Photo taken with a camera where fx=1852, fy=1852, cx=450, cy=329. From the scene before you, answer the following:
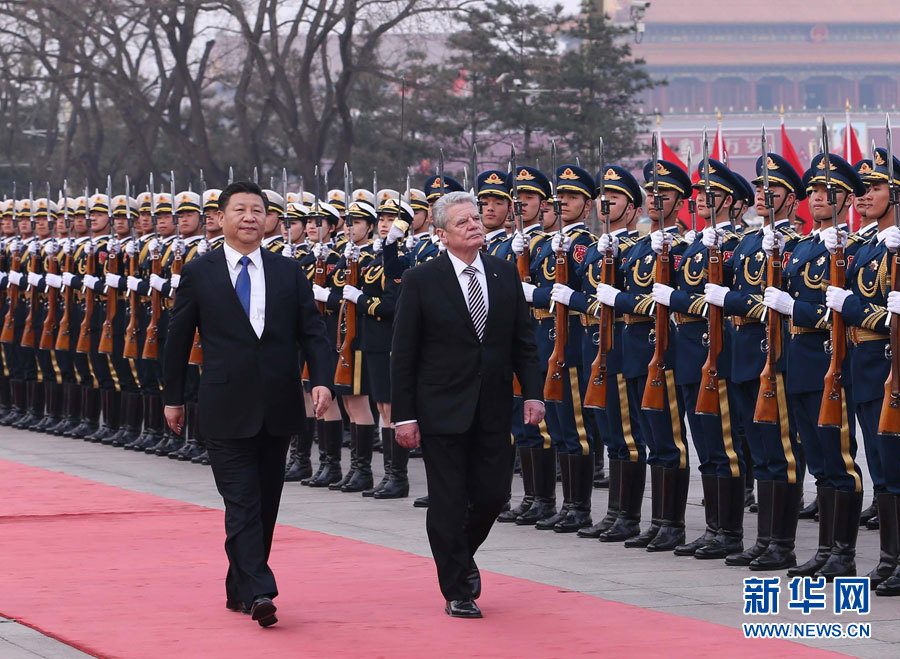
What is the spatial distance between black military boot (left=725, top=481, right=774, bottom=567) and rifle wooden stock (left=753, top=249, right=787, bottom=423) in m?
0.37

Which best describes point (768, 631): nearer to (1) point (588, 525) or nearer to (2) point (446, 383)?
(2) point (446, 383)

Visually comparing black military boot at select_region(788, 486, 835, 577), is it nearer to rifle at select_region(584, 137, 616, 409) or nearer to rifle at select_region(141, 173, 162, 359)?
rifle at select_region(584, 137, 616, 409)

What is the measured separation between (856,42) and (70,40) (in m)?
68.1

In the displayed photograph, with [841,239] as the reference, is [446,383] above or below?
below

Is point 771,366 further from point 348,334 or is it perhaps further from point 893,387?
point 348,334

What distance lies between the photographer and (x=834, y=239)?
784cm

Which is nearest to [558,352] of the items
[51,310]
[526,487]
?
[526,487]

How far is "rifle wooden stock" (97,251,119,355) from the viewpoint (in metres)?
14.5

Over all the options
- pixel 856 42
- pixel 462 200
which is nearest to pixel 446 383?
pixel 462 200

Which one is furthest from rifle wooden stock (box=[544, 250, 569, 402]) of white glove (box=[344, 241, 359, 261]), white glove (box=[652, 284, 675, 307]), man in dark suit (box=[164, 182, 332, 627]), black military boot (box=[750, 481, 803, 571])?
man in dark suit (box=[164, 182, 332, 627])

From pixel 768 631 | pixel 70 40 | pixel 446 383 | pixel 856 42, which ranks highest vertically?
pixel 856 42

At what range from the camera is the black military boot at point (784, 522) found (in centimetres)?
838

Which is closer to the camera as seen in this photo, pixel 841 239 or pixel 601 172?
pixel 841 239

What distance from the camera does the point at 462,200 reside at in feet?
24.3
